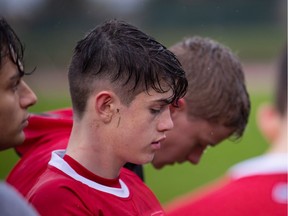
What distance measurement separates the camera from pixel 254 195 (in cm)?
218

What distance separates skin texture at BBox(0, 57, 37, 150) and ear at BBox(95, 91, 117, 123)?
18 centimetres

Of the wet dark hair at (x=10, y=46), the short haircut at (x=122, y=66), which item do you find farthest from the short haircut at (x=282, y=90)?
the wet dark hair at (x=10, y=46)

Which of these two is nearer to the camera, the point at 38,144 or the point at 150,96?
the point at 150,96

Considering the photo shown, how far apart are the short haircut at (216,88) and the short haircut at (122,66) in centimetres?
75

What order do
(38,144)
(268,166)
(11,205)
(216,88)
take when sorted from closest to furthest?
(11,205) → (268,166) → (38,144) → (216,88)

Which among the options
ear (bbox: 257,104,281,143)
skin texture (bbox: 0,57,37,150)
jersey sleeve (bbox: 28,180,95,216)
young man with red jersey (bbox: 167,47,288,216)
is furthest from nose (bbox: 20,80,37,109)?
ear (bbox: 257,104,281,143)

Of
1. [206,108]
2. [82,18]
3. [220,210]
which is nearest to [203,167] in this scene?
[82,18]

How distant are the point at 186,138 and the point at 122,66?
0.91 meters

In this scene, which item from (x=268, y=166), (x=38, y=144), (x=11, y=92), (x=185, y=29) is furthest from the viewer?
(x=185, y=29)

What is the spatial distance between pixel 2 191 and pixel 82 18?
15.1 metres

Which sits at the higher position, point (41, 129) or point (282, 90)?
point (282, 90)

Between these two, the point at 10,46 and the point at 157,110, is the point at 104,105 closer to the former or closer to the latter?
the point at 157,110

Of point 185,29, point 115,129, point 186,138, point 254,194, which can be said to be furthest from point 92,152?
point 185,29

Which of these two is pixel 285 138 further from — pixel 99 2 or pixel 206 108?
pixel 99 2
